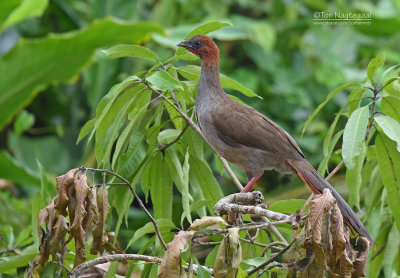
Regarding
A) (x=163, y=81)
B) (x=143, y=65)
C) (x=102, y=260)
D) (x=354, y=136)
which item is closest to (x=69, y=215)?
(x=102, y=260)

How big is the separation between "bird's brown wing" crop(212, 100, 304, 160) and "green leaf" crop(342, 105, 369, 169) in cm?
55

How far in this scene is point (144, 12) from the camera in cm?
773

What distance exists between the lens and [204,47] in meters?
2.92

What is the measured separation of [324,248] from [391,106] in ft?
3.36

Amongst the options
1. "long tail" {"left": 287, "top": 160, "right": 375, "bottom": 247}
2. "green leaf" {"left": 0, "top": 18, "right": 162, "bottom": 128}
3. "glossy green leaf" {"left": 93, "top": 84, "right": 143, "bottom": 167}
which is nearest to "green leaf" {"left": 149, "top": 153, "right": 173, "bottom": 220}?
"glossy green leaf" {"left": 93, "top": 84, "right": 143, "bottom": 167}

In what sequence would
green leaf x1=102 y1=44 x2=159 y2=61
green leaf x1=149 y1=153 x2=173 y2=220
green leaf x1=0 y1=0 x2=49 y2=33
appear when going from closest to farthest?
green leaf x1=102 y1=44 x2=159 y2=61 → green leaf x1=149 y1=153 x2=173 y2=220 → green leaf x1=0 y1=0 x2=49 y2=33

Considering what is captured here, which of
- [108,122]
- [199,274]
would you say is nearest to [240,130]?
[108,122]

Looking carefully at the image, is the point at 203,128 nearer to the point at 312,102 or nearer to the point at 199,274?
the point at 199,274

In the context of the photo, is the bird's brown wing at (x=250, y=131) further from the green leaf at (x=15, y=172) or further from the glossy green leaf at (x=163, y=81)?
the green leaf at (x=15, y=172)

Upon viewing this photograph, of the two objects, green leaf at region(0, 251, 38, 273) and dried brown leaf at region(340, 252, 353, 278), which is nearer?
dried brown leaf at region(340, 252, 353, 278)

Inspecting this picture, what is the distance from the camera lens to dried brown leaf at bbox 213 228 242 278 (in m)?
1.68

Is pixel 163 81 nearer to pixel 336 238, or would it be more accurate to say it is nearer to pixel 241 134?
pixel 241 134

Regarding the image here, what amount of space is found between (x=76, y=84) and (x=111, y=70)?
0.86m

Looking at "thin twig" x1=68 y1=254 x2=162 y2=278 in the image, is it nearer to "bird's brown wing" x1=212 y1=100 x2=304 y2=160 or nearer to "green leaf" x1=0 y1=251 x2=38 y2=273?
"green leaf" x1=0 y1=251 x2=38 y2=273
